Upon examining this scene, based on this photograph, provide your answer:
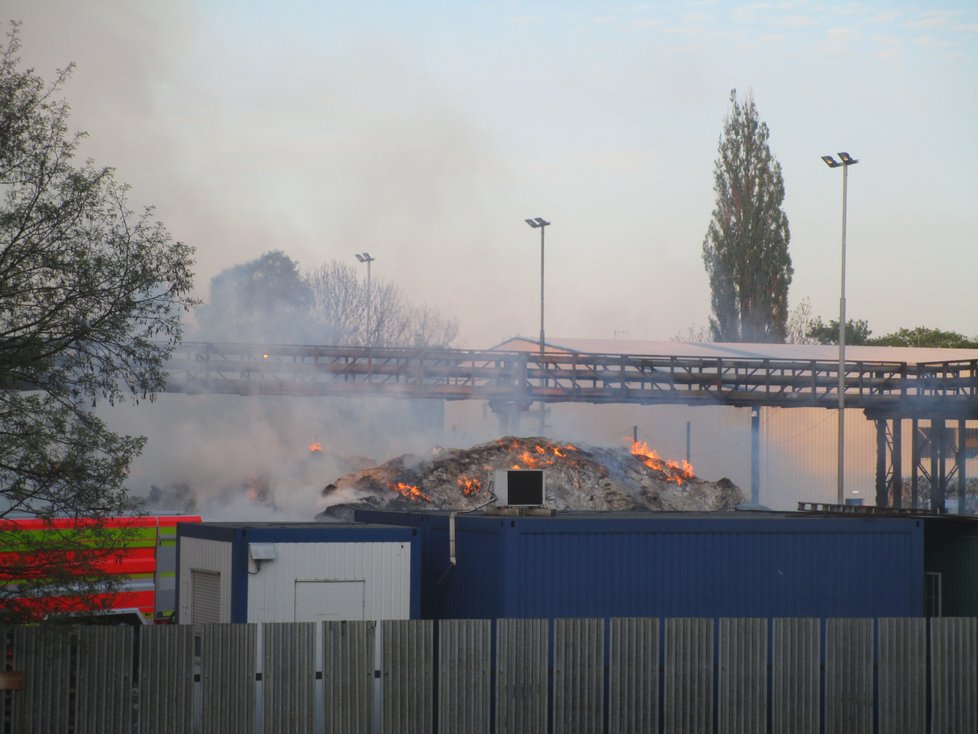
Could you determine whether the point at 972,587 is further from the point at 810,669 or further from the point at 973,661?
the point at 810,669

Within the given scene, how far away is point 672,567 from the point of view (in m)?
20.2

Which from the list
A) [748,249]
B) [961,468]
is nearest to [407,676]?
[961,468]

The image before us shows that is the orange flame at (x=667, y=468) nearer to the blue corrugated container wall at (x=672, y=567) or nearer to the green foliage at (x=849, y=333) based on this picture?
the blue corrugated container wall at (x=672, y=567)

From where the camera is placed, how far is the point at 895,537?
69.5 feet

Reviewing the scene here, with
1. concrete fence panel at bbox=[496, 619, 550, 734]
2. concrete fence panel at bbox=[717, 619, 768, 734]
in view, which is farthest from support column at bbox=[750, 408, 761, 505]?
concrete fence panel at bbox=[496, 619, 550, 734]

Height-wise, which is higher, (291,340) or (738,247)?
(738,247)

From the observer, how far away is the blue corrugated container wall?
19391 millimetres

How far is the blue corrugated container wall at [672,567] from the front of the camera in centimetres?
Answer: 1939

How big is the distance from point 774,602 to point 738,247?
193 feet

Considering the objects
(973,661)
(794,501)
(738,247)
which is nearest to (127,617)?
(973,661)

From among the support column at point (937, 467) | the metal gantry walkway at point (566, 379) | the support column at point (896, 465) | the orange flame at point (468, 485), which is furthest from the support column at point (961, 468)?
the orange flame at point (468, 485)

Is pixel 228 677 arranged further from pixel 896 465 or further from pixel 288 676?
pixel 896 465

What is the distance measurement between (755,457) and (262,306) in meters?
38.8

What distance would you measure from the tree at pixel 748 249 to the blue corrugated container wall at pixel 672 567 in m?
57.5
